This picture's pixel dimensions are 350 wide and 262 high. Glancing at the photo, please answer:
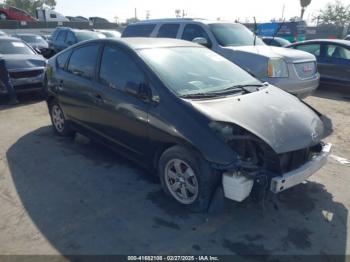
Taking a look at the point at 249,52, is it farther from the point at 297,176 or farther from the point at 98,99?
the point at 297,176

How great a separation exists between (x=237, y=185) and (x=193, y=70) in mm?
1581

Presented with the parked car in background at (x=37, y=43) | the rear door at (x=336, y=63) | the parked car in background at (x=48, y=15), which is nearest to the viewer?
the rear door at (x=336, y=63)

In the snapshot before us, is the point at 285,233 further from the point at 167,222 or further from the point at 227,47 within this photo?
the point at 227,47

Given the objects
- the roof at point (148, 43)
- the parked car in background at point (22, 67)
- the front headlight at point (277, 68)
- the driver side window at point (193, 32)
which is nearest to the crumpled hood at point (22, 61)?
the parked car in background at point (22, 67)

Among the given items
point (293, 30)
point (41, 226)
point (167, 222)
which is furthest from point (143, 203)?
point (293, 30)

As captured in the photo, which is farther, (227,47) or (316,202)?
(227,47)

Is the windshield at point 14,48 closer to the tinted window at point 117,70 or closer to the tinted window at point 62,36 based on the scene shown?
the tinted window at point 62,36

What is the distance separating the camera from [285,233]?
10.0 ft

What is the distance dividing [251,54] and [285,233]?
14.1ft

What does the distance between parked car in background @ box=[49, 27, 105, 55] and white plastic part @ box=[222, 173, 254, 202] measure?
38.7ft

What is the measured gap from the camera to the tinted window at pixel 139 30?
8299 mm

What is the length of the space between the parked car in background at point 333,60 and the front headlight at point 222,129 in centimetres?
736

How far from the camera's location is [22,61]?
8.14 m

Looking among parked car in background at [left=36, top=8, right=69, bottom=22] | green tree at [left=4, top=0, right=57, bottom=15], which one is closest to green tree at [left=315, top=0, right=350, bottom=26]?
parked car in background at [left=36, top=8, right=69, bottom=22]
